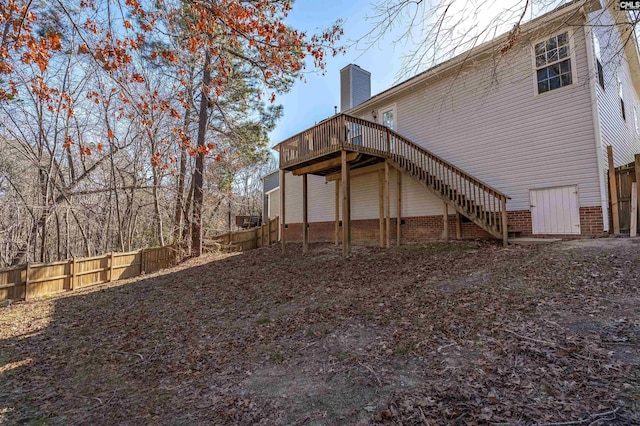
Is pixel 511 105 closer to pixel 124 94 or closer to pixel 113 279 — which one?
pixel 124 94

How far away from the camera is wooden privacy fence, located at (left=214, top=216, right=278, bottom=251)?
17.6 m

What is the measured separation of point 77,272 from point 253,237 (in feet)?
30.3

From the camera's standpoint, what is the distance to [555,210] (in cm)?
781

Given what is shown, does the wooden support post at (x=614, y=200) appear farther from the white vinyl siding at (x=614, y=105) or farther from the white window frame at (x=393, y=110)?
the white window frame at (x=393, y=110)

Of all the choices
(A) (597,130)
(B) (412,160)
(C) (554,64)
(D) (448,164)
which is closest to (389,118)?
(B) (412,160)

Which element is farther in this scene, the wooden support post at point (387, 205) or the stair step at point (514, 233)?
the wooden support post at point (387, 205)

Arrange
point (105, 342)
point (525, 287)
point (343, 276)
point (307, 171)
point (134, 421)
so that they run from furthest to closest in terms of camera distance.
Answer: point (307, 171), point (343, 276), point (105, 342), point (525, 287), point (134, 421)

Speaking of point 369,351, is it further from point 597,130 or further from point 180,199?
point 180,199

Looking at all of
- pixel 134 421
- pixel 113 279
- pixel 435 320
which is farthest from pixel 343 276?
pixel 113 279

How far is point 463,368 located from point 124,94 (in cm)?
627

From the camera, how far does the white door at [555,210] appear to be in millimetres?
7520

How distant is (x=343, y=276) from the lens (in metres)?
→ 7.95

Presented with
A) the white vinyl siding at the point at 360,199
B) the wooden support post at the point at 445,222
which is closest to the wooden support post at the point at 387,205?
the white vinyl siding at the point at 360,199

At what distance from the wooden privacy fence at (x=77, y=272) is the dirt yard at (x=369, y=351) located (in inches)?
92.1
